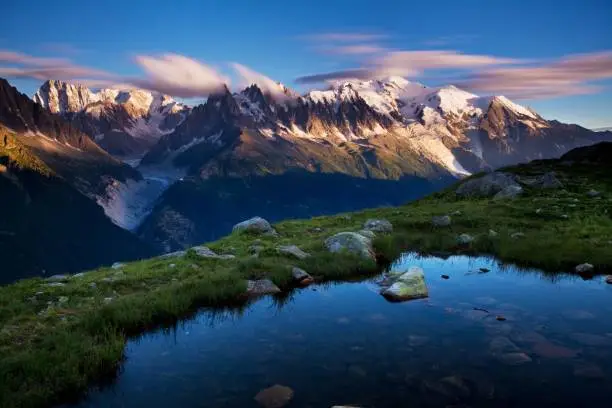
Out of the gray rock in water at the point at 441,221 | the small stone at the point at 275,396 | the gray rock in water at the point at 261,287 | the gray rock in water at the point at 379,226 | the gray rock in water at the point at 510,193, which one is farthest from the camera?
the gray rock in water at the point at 510,193

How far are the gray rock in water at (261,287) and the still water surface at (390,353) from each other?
35.7 inches

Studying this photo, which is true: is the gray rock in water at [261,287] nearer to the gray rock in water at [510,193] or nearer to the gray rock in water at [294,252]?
the gray rock in water at [294,252]

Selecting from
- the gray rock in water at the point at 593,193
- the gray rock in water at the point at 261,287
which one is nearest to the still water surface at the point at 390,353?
the gray rock in water at the point at 261,287

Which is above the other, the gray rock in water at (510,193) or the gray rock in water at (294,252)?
the gray rock in water at (510,193)

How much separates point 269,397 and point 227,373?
2081 millimetres

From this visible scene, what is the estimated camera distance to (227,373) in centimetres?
1477

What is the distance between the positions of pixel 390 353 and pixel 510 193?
141ft

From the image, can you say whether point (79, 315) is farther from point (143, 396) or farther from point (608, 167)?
point (608, 167)

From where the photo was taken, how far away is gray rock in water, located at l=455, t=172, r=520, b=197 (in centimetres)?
5941

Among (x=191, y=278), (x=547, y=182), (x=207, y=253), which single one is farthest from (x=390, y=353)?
(x=547, y=182)

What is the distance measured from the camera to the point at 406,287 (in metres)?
22.3

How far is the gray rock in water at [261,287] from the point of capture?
23094 mm

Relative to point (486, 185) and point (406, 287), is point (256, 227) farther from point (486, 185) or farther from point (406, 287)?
point (486, 185)

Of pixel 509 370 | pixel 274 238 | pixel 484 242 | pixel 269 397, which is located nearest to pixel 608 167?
pixel 484 242
